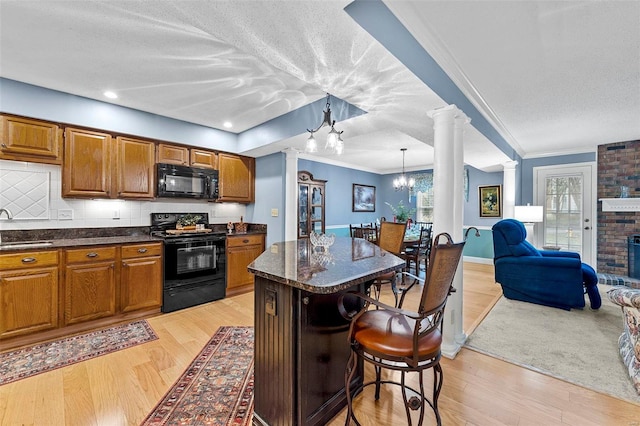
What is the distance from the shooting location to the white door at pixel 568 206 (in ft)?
16.2

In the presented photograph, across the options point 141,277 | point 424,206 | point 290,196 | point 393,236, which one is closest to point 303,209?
point 290,196

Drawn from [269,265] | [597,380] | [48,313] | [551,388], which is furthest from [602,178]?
[48,313]

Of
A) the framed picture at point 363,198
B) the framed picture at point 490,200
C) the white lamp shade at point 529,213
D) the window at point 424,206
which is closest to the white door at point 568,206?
the framed picture at point 490,200

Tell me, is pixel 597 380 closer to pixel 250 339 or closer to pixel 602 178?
pixel 250 339

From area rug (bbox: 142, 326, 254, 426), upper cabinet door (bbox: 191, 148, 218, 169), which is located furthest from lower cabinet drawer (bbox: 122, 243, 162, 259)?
area rug (bbox: 142, 326, 254, 426)

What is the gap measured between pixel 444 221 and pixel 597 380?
5.16 feet

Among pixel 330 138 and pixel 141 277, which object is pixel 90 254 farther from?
pixel 330 138

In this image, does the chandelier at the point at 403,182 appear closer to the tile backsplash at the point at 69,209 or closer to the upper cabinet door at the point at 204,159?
the upper cabinet door at the point at 204,159

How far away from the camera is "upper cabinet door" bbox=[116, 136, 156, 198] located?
3.28m

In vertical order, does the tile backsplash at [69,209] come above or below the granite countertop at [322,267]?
above

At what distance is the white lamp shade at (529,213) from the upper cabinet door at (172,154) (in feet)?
17.9

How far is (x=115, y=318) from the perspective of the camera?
2998mm

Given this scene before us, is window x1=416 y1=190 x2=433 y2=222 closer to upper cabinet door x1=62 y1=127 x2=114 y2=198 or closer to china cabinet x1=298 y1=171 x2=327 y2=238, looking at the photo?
china cabinet x1=298 y1=171 x2=327 y2=238

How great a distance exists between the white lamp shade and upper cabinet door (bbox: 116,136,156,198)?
5.79m
